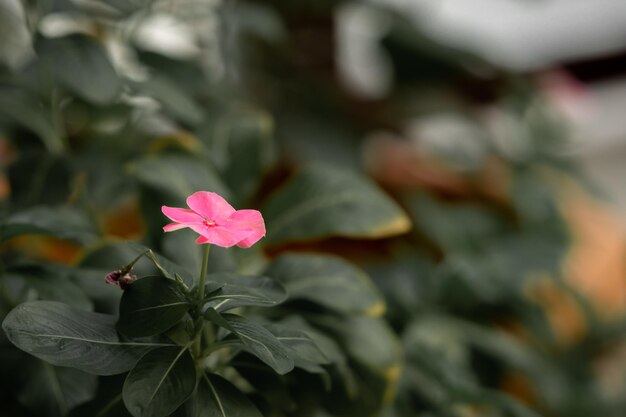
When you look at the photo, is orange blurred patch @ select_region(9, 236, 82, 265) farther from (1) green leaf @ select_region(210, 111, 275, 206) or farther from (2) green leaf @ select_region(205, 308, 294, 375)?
(2) green leaf @ select_region(205, 308, 294, 375)

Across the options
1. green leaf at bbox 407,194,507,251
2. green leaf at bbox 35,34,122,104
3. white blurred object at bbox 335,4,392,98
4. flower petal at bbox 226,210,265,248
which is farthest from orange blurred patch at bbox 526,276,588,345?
flower petal at bbox 226,210,265,248

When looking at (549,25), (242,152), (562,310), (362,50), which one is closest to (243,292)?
(242,152)

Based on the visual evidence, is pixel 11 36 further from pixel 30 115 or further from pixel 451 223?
pixel 451 223

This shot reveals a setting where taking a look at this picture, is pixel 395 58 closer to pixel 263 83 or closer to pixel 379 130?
pixel 379 130

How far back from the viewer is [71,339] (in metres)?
0.43

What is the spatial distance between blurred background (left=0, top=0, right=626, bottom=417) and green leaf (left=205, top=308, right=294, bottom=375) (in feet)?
0.56

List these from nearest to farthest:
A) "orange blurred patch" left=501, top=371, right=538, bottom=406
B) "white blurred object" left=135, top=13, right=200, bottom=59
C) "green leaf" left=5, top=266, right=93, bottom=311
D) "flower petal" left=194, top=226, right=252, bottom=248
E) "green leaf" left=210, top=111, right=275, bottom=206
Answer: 1. "flower petal" left=194, top=226, right=252, bottom=248
2. "green leaf" left=5, top=266, right=93, bottom=311
3. "green leaf" left=210, top=111, right=275, bottom=206
4. "white blurred object" left=135, top=13, right=200, bottom=59
5. "orange blurred patch" left=501, top=371, right=538, bottom=406

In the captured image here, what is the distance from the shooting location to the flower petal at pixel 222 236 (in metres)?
0.39

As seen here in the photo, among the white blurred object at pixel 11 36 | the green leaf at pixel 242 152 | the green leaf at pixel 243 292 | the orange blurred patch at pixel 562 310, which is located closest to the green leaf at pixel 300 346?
the green leaf at pixel 243 292

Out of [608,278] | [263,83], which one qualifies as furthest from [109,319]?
[608,278]

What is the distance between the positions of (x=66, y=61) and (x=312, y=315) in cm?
34

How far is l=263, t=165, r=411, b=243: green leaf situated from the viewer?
2.29 ft

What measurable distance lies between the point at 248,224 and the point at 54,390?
0.25 m

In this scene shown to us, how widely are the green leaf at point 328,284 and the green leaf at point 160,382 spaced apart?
175 millimetres
